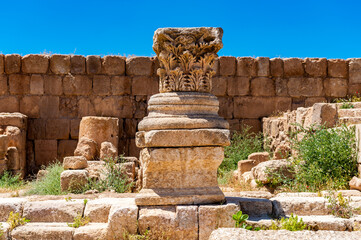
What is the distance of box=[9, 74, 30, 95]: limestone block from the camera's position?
11.8 m

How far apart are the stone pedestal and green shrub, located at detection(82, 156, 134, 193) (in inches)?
106

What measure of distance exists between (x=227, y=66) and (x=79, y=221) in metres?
8.40

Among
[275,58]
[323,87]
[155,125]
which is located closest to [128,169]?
[155,125]

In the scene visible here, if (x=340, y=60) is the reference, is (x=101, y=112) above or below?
below

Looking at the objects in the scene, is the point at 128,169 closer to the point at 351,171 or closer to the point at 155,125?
the point at 155,125

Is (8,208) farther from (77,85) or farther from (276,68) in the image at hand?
(276,68)

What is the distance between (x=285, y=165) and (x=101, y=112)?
6.24 metres

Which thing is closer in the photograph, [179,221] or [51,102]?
[179,221]

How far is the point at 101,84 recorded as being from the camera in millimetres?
12055

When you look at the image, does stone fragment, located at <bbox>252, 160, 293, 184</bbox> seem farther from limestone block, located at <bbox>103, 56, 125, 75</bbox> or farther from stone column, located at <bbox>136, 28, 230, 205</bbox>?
limestone block, located at <bbox>103, 56, 125, 75</bbox>

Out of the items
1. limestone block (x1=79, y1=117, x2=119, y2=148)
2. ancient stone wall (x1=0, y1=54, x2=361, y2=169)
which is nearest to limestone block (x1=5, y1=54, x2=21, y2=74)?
ancient stone wall (x1=0, y1=54, x2=361, y2=169)

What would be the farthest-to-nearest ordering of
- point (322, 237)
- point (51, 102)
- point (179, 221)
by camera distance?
point (51, 102) → point (179, 221) → point (322, 237)

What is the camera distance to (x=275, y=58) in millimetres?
12766

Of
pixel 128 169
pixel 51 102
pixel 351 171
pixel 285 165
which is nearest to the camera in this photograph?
pixel 351 171
